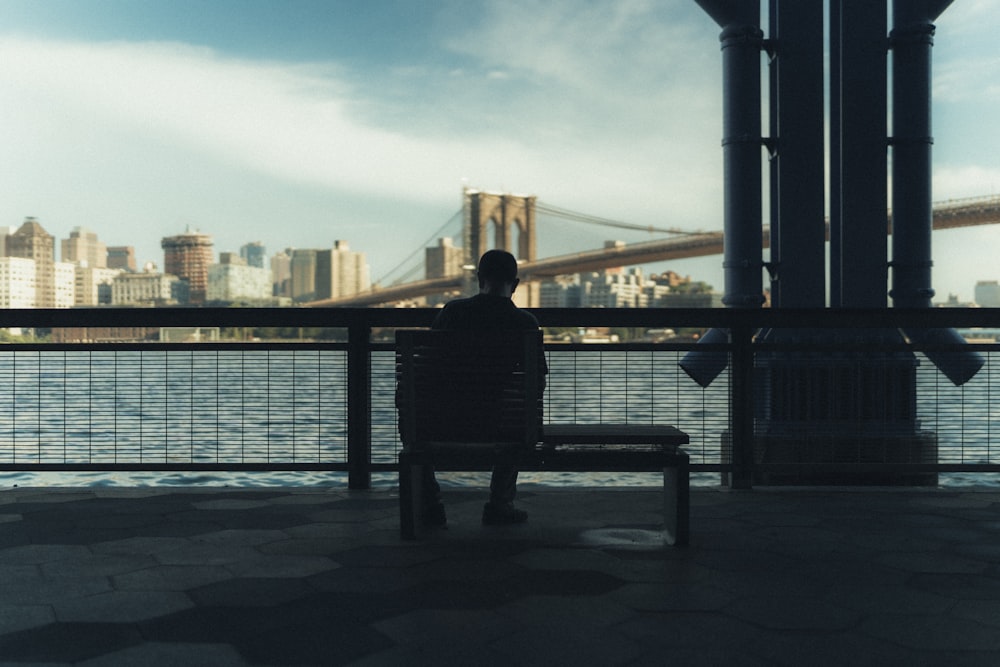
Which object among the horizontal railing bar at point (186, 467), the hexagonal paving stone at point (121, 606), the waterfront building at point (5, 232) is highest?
the waterfront building at point (5, 232)

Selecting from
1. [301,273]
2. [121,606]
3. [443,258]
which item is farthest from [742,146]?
[301,273]

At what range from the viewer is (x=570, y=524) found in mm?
4324

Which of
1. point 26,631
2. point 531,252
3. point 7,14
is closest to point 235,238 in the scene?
point 531,252

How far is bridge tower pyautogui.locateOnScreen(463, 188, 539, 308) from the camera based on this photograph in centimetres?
5103

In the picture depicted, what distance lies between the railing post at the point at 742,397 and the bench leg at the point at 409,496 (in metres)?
1.96

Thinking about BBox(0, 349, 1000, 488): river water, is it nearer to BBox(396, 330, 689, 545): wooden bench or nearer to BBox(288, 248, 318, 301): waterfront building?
BBox(396, 330, 689, 545): wooden bench

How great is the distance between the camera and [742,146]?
6.68 metres

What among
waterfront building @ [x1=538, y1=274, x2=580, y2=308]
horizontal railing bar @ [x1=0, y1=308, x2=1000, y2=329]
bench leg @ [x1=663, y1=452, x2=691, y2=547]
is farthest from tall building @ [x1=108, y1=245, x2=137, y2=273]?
bench leg @ [x1=663, y1=452, x2=691, y2=547]

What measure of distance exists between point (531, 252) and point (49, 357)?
5263 centimetres

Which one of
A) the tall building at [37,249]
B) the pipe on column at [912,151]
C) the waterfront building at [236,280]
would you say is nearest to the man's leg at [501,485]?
the pipe on column at [912,151]

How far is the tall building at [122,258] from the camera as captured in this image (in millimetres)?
64312

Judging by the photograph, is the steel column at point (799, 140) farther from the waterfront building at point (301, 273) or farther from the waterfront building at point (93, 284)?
the waterfront building at point (93, 284)

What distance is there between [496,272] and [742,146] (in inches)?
126

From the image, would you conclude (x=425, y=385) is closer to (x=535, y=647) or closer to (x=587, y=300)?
(x=535, y=647)
